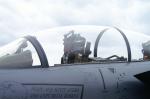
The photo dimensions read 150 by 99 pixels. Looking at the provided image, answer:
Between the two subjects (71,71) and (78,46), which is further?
(78,46)

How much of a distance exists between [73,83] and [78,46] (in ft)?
3.48

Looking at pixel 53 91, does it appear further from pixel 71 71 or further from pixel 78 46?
pixel 78 46

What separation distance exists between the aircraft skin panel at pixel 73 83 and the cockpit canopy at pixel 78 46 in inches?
11.1

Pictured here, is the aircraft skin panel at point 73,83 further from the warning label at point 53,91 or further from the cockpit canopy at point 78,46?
the cockpit canopy at point 78,46

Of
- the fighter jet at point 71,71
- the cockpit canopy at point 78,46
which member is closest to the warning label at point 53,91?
the fighter jet at point 71,71

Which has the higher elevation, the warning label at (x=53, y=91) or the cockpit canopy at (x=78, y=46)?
the cockpit canopy at (x=78, y=46)

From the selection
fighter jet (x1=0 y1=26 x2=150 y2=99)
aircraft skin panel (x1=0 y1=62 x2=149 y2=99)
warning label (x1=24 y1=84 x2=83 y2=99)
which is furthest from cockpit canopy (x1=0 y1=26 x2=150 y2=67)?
warning label (x1=24 y1=84 x2=83 y2=99)

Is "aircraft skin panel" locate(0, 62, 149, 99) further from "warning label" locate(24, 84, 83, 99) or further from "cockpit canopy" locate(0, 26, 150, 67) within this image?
"cockpit canopy" locate(0, 26, 150, 67)

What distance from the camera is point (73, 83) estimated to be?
7.72m

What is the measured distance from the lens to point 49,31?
29.2 ft

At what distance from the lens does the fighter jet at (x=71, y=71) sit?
7457 millimetres

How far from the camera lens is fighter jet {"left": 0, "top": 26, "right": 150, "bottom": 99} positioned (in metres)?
7.46

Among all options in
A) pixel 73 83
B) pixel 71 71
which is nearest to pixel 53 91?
pixel 73 83

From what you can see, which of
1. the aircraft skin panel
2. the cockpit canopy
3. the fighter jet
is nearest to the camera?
the aircraft skin panel
